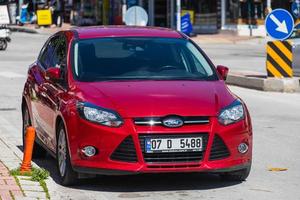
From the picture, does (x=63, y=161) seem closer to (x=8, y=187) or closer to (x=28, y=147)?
(x=28, y=147)

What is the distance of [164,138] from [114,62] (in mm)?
1391

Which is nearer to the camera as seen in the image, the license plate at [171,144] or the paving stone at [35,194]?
the paving stone at [35,194]

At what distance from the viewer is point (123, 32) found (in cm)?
851

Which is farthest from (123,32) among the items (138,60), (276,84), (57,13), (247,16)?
(57,13)

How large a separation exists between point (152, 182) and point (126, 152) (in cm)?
82

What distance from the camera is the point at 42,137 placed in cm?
864

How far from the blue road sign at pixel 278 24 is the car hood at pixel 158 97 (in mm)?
9949

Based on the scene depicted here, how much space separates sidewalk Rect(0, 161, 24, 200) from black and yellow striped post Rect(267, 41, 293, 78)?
Result: 10.4m

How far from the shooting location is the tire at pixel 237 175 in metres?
7.65

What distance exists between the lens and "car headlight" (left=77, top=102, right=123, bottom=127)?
702cm

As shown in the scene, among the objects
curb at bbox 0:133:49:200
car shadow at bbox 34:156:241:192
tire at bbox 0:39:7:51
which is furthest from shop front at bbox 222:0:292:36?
car shadow at bbox 34:156:241:192

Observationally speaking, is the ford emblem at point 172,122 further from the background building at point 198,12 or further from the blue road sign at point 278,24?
the background building at point 198,12

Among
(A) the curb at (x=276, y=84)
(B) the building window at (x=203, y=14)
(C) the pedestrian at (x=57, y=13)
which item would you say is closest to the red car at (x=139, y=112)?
(A) the curb at (x=276, y=84)

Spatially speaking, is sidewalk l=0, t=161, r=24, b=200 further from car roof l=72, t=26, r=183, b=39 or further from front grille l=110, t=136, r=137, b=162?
car roof l=72, t=26, r=183, b=39
